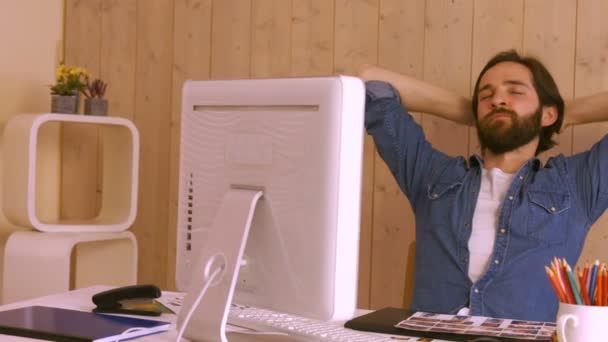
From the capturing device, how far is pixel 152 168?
10.3 feet

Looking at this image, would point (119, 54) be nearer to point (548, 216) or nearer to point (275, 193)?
point (548, 216)

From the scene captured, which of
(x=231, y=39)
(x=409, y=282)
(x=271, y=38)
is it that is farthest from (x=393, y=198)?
(x=231, y=39)

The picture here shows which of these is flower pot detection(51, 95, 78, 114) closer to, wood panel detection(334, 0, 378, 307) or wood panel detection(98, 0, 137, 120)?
wood panel detection(98, 0, 137, 120)

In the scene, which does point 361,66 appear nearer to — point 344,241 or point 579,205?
point 579,205

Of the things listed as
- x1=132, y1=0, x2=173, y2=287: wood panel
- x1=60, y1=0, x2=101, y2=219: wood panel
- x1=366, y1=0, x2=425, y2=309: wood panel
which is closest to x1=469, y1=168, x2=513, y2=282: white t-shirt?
x1=366, y1=0, x2=425, y2=309: wood panel

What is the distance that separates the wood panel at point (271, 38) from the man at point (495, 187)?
491 millimetres

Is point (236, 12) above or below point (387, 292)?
above

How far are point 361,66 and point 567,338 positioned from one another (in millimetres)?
1496

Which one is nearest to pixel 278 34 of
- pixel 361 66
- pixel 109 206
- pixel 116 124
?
pixel 361 66

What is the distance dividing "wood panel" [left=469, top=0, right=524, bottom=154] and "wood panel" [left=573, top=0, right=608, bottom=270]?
184mm

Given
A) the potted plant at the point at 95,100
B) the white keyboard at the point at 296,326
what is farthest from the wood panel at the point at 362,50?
the white keyboard at the point at 296,326

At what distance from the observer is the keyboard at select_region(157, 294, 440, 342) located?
133 cm

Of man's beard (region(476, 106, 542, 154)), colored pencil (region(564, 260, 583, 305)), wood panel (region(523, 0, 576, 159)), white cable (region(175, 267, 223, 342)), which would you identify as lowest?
white cable (region(175, 267, 223, 342))

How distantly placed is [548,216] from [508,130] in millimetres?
278
